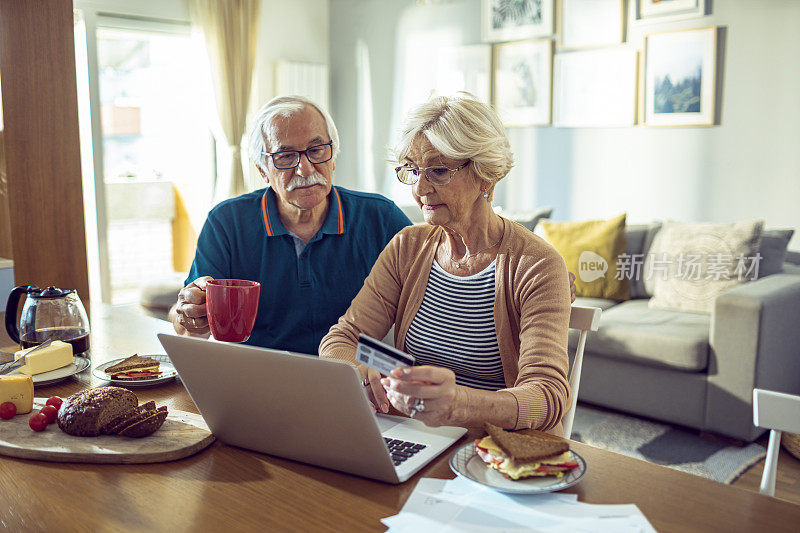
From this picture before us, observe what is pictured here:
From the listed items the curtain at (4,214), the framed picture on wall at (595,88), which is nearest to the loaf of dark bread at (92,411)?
the curtain at (4,214)

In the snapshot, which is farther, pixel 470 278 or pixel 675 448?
pixel 675 448

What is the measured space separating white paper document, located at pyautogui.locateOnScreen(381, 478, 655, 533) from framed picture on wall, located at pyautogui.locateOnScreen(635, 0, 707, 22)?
143 inches

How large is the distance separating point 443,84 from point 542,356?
13.6ft

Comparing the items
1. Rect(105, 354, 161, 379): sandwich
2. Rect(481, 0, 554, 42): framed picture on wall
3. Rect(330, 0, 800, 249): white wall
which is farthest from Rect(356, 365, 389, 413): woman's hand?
Rect(481, 0, 554, 42): framed picture on wall

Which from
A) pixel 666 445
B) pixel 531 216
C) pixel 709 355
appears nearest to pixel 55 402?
pixel 666 445

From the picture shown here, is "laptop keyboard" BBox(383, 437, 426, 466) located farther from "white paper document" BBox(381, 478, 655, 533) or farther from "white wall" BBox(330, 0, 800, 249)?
"white wall" BBox(330, 0, 800, 249)

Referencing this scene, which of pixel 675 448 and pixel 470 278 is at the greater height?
pixel 470 278

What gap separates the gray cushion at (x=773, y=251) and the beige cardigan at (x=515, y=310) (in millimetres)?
2378

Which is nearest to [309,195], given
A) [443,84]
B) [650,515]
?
[650,515]

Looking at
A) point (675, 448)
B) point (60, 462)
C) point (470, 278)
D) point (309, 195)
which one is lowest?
point (675, 448)

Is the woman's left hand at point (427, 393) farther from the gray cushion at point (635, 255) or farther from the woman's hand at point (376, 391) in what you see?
the gray cushion at point (635, 255)

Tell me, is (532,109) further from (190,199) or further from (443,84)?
(190,199)

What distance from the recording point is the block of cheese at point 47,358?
4.71 ft

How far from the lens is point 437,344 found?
1.54 m
